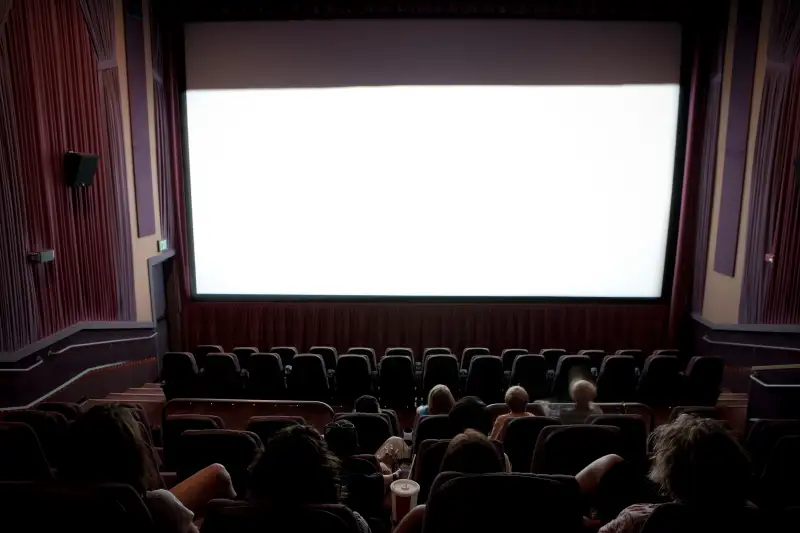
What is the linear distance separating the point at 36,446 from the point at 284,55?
664 cm

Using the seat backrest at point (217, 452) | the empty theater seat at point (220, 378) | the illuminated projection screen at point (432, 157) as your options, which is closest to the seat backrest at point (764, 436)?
the seat backrest at point (217, 452)

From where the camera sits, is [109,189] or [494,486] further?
[109,189]

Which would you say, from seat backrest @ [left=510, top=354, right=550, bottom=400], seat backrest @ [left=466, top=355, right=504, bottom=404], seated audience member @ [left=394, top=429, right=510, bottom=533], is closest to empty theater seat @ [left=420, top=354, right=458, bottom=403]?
seat backrest @ [left=466, top=355, right=504, bottom=404]

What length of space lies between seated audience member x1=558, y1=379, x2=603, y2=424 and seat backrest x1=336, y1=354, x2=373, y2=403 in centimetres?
261

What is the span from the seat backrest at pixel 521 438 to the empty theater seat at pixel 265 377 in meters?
3.35

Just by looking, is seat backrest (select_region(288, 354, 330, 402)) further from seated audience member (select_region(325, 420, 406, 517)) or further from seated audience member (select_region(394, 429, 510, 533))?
seated audience member (select_region(394, 429, 510, 533))

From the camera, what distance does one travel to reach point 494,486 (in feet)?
6.23

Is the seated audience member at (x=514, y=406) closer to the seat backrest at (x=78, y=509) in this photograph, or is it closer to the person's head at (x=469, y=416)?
the person's head at (x=469, y=416)

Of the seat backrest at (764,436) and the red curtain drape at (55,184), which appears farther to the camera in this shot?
the red curtain drape at (55,184)

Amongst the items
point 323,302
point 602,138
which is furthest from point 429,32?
point 323,302

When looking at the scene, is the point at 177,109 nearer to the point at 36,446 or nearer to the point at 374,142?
the point at 374,142

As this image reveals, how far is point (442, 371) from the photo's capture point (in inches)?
245

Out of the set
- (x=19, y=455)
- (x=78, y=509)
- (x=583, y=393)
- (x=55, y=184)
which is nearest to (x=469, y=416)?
(x=583, y=393)

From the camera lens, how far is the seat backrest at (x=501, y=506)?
1.88 metres
